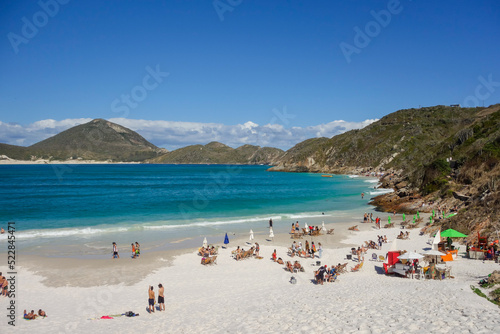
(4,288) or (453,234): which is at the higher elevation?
(453,234)

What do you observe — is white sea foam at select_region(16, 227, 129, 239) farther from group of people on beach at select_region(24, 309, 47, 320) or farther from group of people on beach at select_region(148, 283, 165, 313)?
group of people on beach at select_region(148, 283, 165, 313)

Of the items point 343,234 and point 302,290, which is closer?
point 302,290

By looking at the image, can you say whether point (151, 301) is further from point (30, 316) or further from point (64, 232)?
point (64, 232)

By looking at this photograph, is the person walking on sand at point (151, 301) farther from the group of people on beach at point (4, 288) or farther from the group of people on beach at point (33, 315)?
the group of people on beach at point (4, 288)

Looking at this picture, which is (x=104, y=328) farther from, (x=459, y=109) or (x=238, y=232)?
(x=459, y=109)

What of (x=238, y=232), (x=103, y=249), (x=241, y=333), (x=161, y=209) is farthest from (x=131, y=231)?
(x=241, y=333)

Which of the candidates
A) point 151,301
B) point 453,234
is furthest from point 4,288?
point 453,234

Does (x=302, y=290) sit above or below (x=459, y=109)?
below

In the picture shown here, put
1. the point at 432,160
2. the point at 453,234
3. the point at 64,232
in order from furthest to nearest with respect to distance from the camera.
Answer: the point at 432,160 → the point at 64,232 → the point at 453,234

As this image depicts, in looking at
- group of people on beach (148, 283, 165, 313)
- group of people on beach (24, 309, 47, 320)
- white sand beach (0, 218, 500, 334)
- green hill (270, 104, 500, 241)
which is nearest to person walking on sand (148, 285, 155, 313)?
group of people on beach (148, 283, 165, 313)
